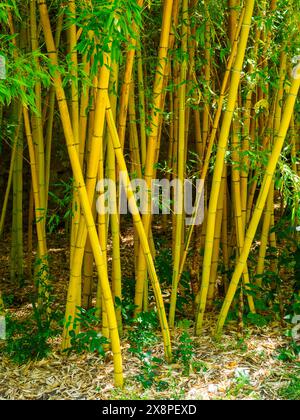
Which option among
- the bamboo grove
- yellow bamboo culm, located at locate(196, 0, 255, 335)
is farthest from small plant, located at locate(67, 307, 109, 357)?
yellow bamboo culm, located at locate(196, 0, 255, 335)

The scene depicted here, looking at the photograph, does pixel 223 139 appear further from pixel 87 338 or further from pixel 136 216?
pixel 87 338

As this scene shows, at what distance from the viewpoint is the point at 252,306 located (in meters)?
2.89

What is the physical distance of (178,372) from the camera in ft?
8.16

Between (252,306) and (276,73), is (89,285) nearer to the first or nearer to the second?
(252,306)

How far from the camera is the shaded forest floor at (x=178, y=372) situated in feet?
7.70

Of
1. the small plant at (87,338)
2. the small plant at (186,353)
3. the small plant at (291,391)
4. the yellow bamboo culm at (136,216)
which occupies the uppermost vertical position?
the yellow bamboo culm at (136,216)

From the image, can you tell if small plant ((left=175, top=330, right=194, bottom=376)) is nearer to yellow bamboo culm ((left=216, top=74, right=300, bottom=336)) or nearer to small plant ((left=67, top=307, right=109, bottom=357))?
yellow bamboo culm ((left=216, top=74, right=300, bottom=336))

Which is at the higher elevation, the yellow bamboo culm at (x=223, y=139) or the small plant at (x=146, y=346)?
the yellow bamboo culm at (x=223, y=139)

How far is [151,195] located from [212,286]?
30.2 inches

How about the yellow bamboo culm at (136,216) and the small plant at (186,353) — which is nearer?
the yellow bamboo culm at (136,216)

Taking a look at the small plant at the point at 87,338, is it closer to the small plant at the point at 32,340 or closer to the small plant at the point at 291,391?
the small plant at the point at 32,340

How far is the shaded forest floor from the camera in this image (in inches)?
92.4

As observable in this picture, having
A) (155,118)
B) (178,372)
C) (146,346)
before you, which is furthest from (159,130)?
(178,372)

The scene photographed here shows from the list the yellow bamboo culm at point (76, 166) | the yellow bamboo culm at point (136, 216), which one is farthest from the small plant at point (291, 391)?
the yellow bamboo culm at point (76, 166)
